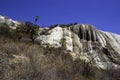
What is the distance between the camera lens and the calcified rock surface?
25234mm

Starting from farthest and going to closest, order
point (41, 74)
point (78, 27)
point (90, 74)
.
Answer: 1. point (78, 27)
2. point (90, 74)
3. point (41, 74)

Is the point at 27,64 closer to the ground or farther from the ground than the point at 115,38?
closer to the ground

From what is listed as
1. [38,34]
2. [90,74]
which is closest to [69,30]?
[38,34]

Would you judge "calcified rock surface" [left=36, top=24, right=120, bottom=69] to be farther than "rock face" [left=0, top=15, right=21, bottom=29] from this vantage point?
No

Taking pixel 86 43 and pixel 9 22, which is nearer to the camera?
pixel 86 43

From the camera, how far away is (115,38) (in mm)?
31422

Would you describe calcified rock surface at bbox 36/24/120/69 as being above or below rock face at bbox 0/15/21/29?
below

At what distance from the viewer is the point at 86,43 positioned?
27859mm

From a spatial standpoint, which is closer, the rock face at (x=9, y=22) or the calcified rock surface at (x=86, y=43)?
the calcified rock surface at (x=86, y=43)

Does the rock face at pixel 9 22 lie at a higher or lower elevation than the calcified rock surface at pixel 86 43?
higher

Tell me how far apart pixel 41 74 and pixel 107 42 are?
21150mm

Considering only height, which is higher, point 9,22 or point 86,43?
point 9,22

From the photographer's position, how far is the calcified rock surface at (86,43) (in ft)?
82.8

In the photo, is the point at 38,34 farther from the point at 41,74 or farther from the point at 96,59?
the point at 41,74
